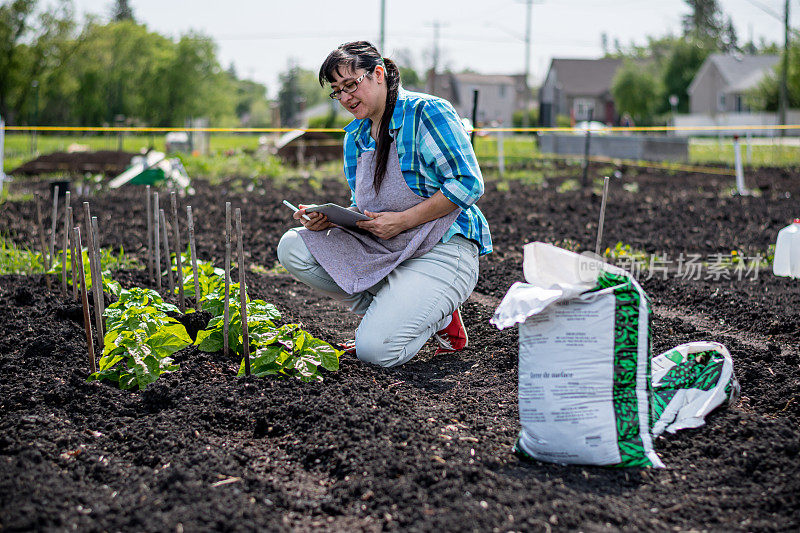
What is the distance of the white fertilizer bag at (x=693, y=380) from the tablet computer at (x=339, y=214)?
1366 mm

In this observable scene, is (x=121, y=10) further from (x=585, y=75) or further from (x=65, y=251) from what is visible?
(x=65, y=251)

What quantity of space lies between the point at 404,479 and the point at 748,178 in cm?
1207

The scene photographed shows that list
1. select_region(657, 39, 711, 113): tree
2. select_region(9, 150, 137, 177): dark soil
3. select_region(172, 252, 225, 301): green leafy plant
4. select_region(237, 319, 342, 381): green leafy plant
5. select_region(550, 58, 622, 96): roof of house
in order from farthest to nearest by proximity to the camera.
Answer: select_region(550, 58, 622, 96): roof of house, select_region(657, 39, 711, 113): tree, select_region(9, 150, 137, 177): dark soil, select_region(172, 252, 225, 301): green leafy plant, select_region(237, 319, 342, 381): green leafy plant

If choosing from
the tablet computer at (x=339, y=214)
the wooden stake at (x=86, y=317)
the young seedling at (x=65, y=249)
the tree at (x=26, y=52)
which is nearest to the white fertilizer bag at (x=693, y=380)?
the tablet computer at (x=339, y=214)

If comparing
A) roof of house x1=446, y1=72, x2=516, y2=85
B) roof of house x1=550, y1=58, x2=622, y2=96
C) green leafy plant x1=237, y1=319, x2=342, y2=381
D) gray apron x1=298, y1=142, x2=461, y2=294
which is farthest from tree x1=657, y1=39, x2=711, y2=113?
green leafy plant x1=237, y1=319, x2=342, y2=381

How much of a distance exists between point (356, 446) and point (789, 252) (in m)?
3.79

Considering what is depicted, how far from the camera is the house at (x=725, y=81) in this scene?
4381 cm

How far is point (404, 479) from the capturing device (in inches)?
82.7

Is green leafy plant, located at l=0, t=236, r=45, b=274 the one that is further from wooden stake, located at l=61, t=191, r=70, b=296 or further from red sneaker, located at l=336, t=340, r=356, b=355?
red sneaker, located at l=336, t=340, r=356, b=355

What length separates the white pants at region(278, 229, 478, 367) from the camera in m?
3.12

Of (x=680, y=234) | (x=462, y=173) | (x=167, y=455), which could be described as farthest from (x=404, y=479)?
(x=680, y=234)

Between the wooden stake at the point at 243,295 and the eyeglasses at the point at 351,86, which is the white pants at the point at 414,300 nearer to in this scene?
the wooden stake at the point at 243,295

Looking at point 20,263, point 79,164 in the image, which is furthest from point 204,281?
point 79,164

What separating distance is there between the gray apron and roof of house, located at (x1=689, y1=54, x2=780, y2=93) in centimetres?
4532
